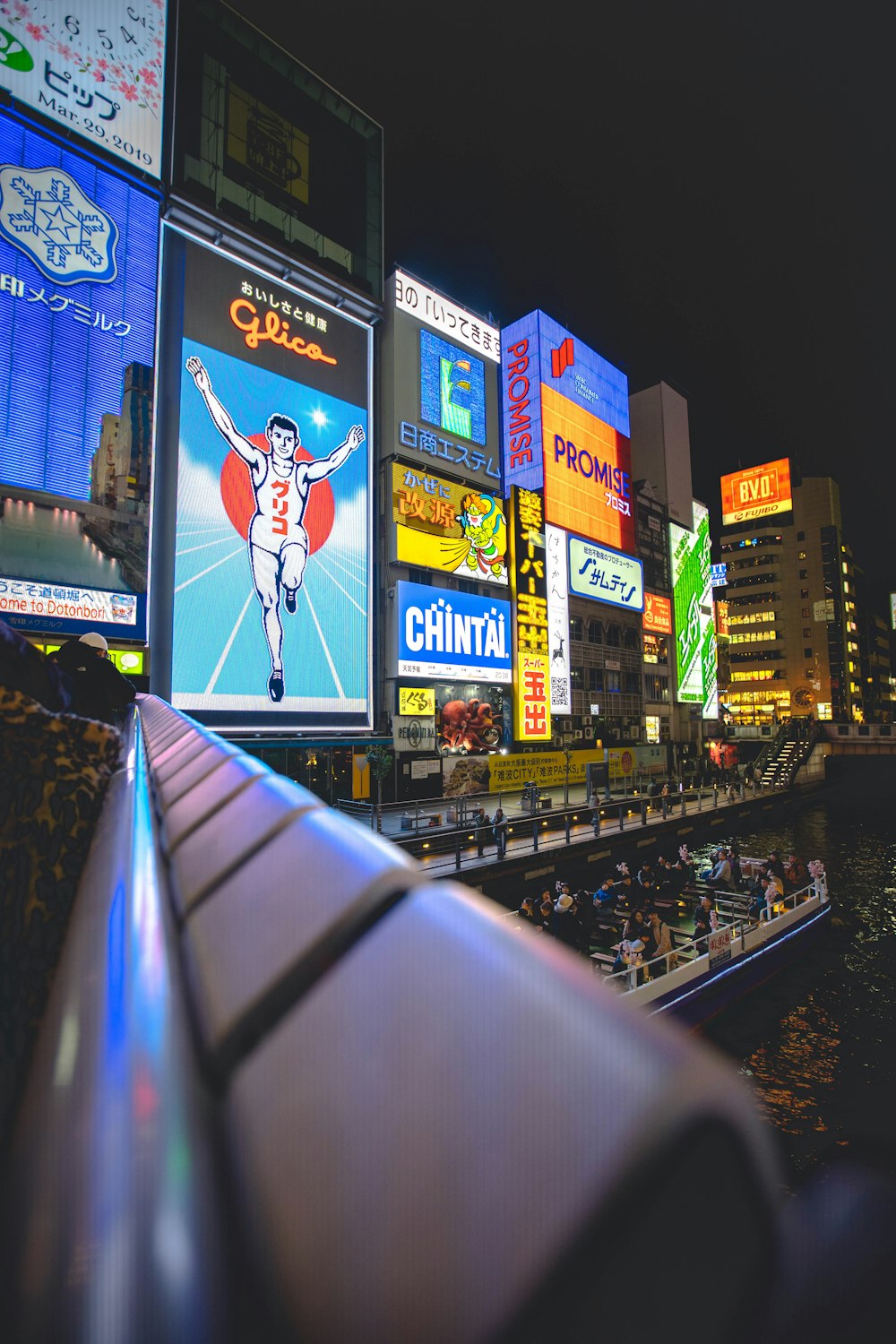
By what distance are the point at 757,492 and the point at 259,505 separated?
7713 cm

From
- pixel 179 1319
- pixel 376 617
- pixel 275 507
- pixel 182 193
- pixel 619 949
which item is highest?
pixel 182 193

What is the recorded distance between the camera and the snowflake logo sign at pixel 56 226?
17.6m

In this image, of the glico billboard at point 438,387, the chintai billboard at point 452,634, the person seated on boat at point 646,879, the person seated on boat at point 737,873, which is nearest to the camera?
the person seated on boat at point 646,879

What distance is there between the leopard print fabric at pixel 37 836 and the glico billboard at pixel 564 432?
35373mm

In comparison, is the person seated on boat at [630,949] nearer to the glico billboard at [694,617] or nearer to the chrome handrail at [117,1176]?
the chrome handrail at [117,1176]

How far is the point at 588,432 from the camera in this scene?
40.2 meters

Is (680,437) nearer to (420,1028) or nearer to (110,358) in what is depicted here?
(110,358)

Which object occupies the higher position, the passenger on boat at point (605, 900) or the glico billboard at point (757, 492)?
the glico billboard at point (757, 492)

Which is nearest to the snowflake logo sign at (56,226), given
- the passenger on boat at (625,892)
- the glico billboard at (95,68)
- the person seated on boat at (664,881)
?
the glico billboard at (95,68)

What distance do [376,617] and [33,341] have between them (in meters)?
14.1

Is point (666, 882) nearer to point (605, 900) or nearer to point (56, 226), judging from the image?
point (605, 900)

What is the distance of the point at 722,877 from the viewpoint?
16312 mm

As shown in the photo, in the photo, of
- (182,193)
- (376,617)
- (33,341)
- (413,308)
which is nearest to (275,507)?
(376,617)

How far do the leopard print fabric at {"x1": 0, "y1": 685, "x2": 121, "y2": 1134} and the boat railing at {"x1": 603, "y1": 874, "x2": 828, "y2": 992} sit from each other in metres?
8.92
